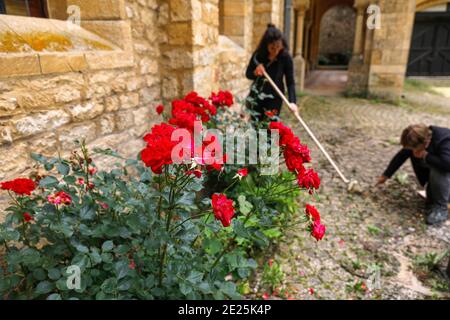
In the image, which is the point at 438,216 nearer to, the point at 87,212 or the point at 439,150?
the point at 439,150

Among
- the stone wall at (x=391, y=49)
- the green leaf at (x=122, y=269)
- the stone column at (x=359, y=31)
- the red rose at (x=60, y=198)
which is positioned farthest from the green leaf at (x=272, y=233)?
the stone column at (x=359, y=31)

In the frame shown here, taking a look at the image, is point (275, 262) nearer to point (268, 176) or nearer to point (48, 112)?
point (268, 176)

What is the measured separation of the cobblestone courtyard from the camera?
7.08 feet

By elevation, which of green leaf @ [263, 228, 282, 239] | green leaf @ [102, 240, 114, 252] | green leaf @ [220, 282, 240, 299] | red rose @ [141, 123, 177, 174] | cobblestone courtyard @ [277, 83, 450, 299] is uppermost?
red rose @ [141, 123, 177, 174]

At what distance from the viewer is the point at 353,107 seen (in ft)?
24.7

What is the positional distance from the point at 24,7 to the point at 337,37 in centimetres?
2099

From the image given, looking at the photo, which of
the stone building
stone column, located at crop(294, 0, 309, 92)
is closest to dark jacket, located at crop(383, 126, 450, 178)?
the stone building

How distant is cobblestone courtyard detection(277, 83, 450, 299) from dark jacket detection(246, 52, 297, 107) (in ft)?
3.71

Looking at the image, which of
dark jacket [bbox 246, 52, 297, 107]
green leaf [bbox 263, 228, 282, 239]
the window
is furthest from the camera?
dark jacket [bbox 246, 52, 297, 107]

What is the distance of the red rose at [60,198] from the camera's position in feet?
4.05

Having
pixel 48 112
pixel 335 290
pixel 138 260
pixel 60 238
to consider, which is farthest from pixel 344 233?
pixel 48 112

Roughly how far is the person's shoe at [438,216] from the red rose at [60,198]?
302 cm

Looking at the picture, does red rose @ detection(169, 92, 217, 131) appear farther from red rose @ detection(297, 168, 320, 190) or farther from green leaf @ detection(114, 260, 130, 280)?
green leaf @ detection(114, 260, 130, 280)

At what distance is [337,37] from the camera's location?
19953 millimetres
